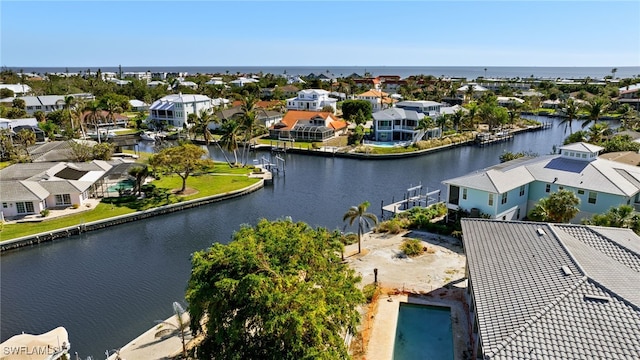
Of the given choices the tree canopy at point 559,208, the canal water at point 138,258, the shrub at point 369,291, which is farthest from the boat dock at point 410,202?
the shrub at point 369,291

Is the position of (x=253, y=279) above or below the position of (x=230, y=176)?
above

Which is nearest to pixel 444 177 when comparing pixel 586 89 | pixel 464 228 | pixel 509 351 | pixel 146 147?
pixel 464 228

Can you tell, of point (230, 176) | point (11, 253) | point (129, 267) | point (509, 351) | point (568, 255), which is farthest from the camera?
point (230, 176)

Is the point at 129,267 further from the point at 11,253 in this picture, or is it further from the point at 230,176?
the point at 230,176

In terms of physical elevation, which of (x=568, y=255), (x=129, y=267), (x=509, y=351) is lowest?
(x=129, y=267)

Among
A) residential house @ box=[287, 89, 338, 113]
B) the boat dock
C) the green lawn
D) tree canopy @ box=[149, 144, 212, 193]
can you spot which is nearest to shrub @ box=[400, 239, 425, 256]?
the boat dock

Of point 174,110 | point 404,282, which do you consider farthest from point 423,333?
point 174,110

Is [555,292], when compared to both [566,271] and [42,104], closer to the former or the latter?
[566,271]
